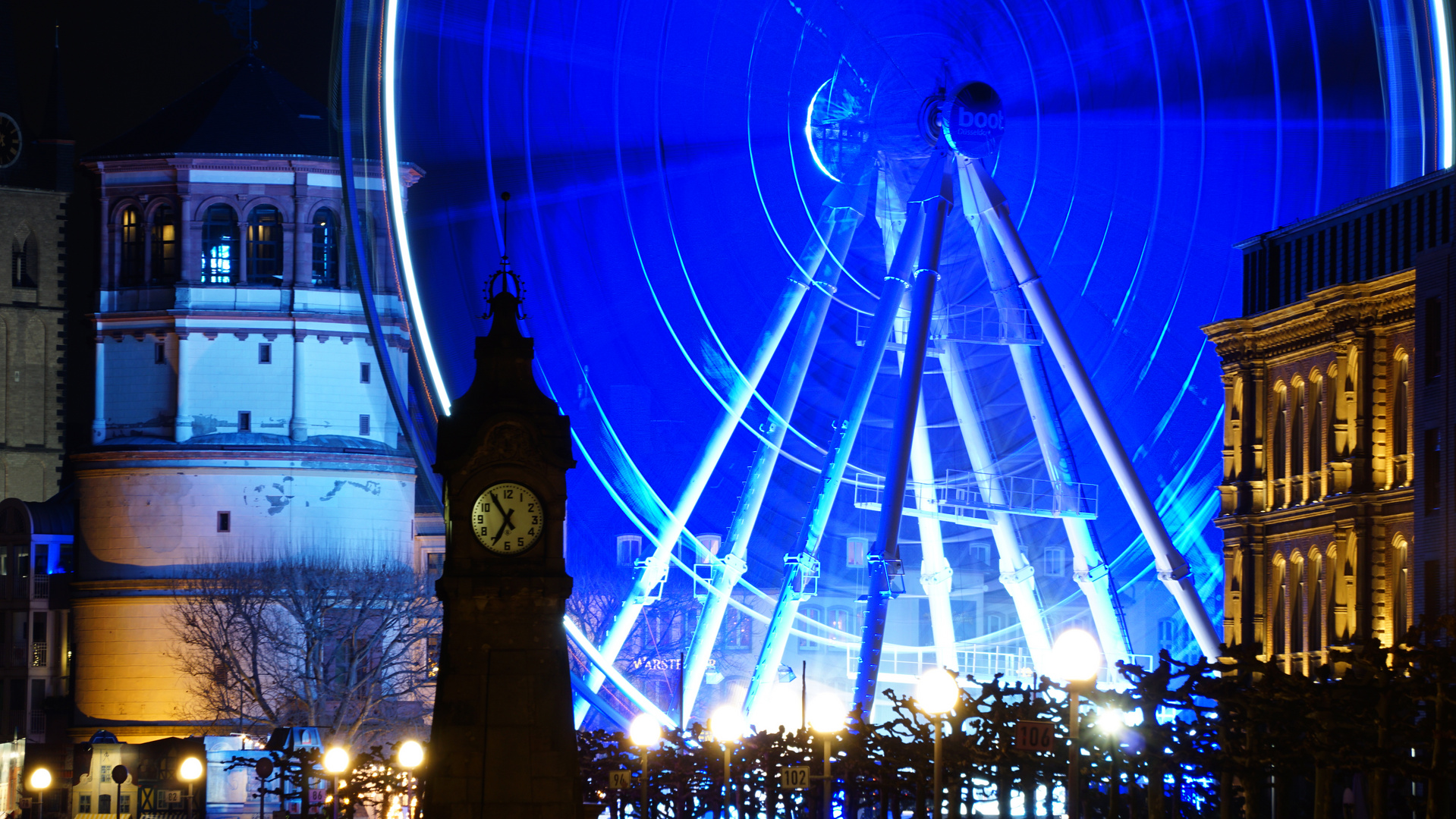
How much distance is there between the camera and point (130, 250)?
10888cm

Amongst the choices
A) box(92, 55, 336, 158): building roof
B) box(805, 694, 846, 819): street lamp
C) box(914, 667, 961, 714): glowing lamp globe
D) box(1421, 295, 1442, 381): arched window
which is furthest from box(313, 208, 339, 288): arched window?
box(914, 667, 961, 714): glowing lamp globe

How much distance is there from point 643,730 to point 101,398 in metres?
63.8

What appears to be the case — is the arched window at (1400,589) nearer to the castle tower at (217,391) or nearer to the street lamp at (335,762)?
the street lamp at (335,762)

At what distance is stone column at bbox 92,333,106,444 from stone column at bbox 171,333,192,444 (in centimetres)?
372

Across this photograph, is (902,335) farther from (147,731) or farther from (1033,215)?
(147,731)

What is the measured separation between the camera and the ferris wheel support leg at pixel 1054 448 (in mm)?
54719

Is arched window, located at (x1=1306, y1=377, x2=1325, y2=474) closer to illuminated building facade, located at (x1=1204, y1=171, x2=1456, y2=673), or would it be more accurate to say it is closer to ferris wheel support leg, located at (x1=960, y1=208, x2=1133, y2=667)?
illuminated building facade, located at (x1=1204, y1=171, x2=1456, y2=673)

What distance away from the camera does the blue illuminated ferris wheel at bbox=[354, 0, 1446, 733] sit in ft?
167

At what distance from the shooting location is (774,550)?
6988 centimetres

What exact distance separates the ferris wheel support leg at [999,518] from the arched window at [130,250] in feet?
198

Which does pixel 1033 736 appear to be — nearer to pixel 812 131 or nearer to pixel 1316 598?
pixel 812 131

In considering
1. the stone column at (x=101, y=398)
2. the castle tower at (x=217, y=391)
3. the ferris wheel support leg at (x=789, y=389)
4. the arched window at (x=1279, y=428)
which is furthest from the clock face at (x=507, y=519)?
the stone column at (x=101, y=398)

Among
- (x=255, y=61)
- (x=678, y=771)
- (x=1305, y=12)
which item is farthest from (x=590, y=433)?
(x=255, y=61)

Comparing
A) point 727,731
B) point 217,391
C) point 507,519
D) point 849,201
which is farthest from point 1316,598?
point 217,391
